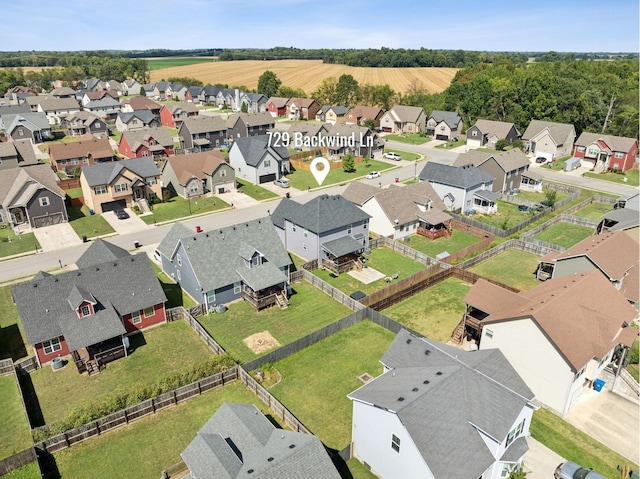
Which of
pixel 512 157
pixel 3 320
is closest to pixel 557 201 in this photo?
pixel 512 157

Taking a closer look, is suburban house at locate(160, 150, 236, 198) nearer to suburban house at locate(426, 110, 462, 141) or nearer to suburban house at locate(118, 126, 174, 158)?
suburban house at locate(118, 126, 174, 158)

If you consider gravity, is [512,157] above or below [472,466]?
above

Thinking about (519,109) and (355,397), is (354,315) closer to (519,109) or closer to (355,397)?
(355,397)

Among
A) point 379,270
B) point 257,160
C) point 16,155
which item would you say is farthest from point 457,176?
point 16,155

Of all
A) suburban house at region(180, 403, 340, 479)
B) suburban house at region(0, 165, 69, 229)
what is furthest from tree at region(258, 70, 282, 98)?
suburban house at region(180, 403, 340, 479)

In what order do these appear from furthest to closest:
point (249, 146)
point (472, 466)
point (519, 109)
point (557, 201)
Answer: point (519, 109)
point (249, 146)
point (557, 201)
point (472, 466)

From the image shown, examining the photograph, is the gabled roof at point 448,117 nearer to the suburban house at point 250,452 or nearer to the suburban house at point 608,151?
the suburban house at point 608,151

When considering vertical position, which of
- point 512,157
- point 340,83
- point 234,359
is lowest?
point 234,359
